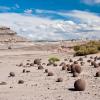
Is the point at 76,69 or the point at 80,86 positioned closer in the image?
the point at 80,86

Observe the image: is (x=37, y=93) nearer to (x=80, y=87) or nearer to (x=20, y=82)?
(x=80, y=87)

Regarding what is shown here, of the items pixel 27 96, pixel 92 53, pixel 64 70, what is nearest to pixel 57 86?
pixel 27 96

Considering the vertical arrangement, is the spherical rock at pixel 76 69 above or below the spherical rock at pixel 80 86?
above

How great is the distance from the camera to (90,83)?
29.0 metres

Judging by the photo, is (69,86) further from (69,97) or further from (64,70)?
(64,70)

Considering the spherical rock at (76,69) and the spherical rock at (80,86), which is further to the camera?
the spherical rock at (76,69)

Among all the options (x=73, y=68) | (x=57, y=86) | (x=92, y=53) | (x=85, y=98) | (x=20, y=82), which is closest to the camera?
(x=85, y=98)

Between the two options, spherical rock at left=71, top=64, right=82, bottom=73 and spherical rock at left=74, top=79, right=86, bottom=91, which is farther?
spherical rock at left=71, top=64, right=82, bottom=73

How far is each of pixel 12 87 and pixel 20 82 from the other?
240 centimetres

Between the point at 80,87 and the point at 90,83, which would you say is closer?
the point at 80,87

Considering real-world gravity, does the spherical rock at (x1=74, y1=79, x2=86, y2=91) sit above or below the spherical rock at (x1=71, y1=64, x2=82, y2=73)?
below

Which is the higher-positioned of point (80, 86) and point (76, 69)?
point (76, 69)

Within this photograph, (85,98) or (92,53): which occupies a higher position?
(92,53)

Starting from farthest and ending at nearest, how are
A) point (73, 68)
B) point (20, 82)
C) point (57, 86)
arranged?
point (73, 68), point (20, 82), point (57, 86)
